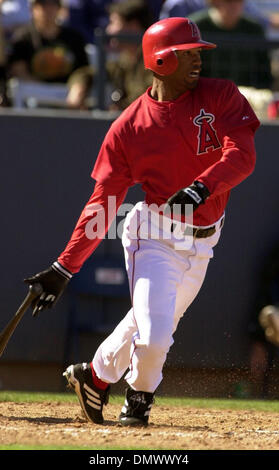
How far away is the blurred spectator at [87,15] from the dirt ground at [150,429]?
5.37 meters

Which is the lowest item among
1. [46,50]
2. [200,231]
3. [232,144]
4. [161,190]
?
[200,231]

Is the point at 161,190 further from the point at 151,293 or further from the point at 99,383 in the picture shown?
the point at 99,383

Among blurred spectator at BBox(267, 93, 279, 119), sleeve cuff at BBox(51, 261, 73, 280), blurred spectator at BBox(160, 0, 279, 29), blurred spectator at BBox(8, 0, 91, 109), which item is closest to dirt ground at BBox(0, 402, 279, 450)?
sleeve cuff at BBox(51, 261, 73, 280)

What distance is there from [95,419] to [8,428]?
59cm

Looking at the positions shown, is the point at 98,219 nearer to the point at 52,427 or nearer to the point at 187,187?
the point at 187,187

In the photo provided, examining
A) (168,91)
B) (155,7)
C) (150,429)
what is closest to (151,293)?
(150,429)

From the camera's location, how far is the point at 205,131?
18.7 ft

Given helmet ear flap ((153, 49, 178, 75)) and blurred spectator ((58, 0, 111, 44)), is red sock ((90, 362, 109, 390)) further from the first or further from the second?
blurred spectator ((58, 0, 111, 44))

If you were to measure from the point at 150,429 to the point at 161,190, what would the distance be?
1359 mm

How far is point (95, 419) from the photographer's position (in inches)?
237

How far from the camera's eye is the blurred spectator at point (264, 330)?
29.7 feet

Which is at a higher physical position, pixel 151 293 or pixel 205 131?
pixel 205 131

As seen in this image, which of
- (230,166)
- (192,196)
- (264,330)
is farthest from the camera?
(264,330)

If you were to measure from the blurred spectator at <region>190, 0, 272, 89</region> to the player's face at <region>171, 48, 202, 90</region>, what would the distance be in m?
3.46
